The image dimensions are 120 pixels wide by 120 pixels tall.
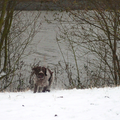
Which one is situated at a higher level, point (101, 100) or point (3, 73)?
point (3, 73)

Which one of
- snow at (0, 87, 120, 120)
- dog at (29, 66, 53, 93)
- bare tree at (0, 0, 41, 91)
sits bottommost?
snow at (0, 87, 120, 120)

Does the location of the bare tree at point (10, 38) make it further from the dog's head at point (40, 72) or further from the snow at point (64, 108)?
the snow at point (64, 108)

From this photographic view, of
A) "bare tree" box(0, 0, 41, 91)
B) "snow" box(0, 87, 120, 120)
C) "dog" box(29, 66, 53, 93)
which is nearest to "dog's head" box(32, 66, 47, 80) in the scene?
"dog" box(29, 66, 53, 93)

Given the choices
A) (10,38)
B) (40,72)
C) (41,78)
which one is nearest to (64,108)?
(40,72)

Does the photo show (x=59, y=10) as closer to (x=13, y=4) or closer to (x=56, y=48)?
(x=13, y=4)

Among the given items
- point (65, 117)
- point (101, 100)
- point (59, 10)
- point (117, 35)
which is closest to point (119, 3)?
point (117, 35)

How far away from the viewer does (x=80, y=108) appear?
5.17m

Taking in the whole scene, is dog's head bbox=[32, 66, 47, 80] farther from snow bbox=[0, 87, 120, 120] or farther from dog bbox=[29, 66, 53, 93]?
snow bbox=[0, 87, 120, 120]

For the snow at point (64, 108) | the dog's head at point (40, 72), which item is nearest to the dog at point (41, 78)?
the dog's head at point (40, 72)

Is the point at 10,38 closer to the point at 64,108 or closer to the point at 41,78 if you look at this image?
the point at 41,78

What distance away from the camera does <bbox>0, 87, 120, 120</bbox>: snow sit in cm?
465

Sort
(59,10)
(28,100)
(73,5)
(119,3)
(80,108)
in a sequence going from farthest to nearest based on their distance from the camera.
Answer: (59,10) → (73,5) → (119,3) → (28,100) → (80,108)

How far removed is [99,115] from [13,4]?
26.9ft

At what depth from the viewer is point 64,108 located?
5180 millimetres
